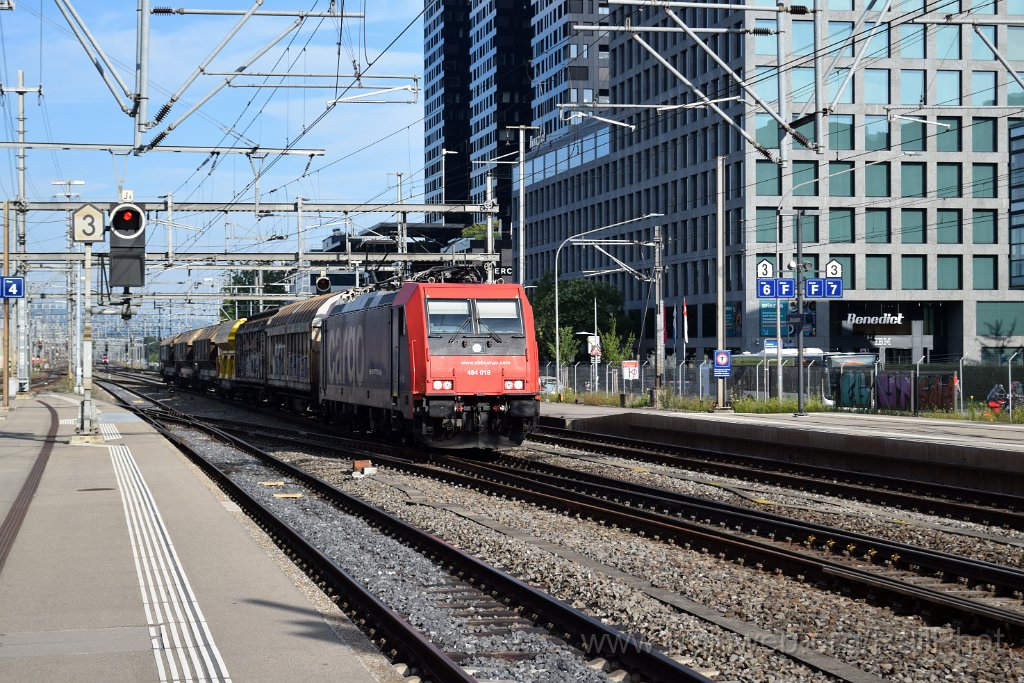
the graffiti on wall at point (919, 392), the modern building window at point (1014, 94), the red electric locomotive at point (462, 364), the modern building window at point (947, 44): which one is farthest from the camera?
the modern building window at point (947, 44)

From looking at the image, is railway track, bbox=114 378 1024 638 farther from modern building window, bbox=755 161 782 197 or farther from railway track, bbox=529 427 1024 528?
modern building window, bbox=755 161 782 197

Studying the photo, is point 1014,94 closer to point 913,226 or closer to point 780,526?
point 913,226

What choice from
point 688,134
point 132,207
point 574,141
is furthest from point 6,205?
point 574,141

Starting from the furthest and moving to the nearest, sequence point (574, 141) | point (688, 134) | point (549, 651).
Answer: point (574, 141), point (688, 134), point (549, 651)

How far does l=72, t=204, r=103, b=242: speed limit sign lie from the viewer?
951 inches

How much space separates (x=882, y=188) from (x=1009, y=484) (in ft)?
184

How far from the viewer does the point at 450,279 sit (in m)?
25.5

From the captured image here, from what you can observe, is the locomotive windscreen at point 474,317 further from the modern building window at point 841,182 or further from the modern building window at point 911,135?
the modern building window at point 911,135

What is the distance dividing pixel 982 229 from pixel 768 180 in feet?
44.0

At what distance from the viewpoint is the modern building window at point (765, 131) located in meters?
71.0

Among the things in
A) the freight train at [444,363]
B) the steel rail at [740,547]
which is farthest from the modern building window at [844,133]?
the steel rail at [740,547]

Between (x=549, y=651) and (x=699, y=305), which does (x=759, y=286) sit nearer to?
(x=549, y=651)

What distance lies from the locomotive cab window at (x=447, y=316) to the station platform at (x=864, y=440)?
297 inches

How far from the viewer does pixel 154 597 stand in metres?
9.51
